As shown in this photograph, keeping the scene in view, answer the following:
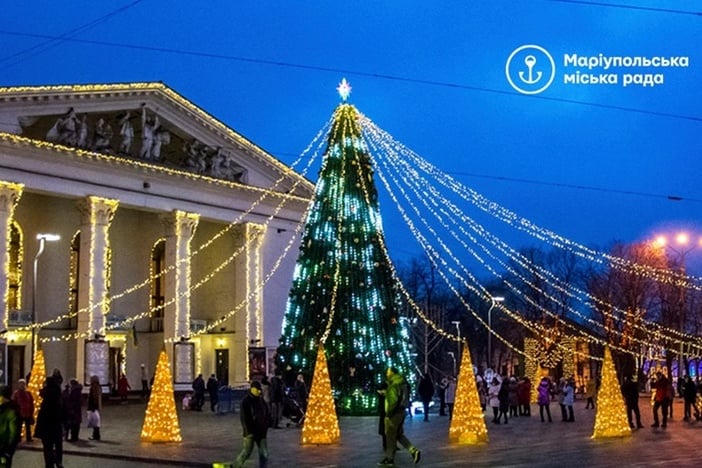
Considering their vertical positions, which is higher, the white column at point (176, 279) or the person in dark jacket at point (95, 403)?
the white column at point (176, 279)

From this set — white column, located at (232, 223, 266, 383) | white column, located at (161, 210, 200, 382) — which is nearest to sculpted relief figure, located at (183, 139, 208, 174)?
white column, located at (161, 210, 200, 382)

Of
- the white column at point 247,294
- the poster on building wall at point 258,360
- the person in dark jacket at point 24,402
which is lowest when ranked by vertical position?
the person in dark jacket at point 24,402

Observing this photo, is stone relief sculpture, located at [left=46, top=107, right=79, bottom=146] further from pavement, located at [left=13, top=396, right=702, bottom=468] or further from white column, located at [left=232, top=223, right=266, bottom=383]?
pavement, located at [left=13, top=396, right=702, bottom=468]

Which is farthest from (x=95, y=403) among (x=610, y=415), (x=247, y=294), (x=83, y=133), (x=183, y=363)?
(x=247, y=294)

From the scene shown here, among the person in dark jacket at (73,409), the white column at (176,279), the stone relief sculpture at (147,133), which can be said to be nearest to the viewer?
the person in dark jacket at (73,409)

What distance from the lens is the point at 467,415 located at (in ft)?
69.3

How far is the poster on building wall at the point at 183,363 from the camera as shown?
142 feet

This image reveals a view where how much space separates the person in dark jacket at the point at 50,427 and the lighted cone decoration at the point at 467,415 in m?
8.43

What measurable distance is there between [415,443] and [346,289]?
7695 millimetres

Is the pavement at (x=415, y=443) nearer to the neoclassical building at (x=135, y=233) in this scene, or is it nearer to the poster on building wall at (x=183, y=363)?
the neoclassical building at (x=135, y=233)

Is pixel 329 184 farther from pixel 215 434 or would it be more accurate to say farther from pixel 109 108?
pixel 109 108

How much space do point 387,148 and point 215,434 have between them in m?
8.87

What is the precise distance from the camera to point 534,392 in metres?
47.2

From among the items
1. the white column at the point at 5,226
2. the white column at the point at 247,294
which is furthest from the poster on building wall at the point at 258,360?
the white column at the point at 5,226
